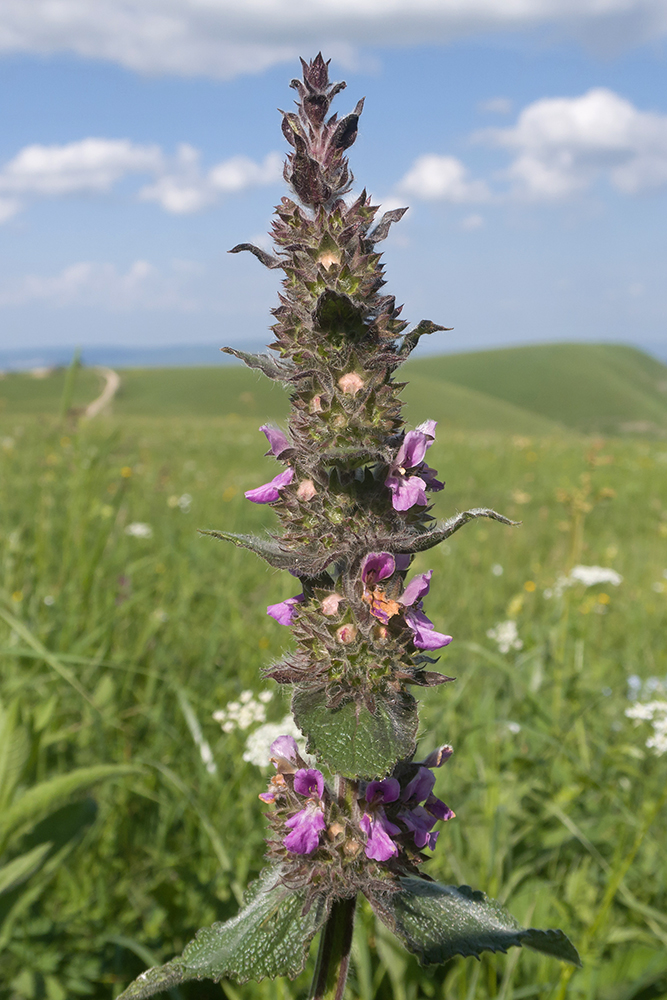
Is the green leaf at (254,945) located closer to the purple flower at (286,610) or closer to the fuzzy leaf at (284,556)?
the purple flower at (286,610)

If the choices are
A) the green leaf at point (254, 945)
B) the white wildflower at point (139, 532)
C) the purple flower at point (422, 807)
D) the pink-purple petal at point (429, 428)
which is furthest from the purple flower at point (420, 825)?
the white wildflower at point (139, 532)

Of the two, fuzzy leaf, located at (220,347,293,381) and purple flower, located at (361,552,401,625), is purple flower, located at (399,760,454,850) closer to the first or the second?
purple flower, located at (361,552,401,625)

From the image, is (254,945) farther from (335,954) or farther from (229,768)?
(229,768)

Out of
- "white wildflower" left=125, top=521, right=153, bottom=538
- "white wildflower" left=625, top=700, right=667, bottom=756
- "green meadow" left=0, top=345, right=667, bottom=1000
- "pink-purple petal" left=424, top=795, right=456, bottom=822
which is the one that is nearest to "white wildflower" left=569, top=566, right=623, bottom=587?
"green meadow" left=0, top=345, right=667, bottom=1000

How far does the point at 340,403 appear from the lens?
1.34 meters

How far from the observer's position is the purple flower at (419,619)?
4.44ft

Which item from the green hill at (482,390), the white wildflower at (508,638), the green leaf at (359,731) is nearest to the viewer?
the green leaf at (359,731)

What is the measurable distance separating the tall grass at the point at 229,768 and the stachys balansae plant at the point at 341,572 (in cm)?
33

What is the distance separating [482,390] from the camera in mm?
75312

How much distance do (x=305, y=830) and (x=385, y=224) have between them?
44.7 inches

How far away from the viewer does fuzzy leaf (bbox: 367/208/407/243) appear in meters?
1.36

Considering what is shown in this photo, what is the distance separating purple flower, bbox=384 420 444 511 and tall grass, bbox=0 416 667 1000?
101cm

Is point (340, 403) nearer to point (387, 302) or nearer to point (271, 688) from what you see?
point (387, 302)

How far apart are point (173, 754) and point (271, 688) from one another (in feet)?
2.18
